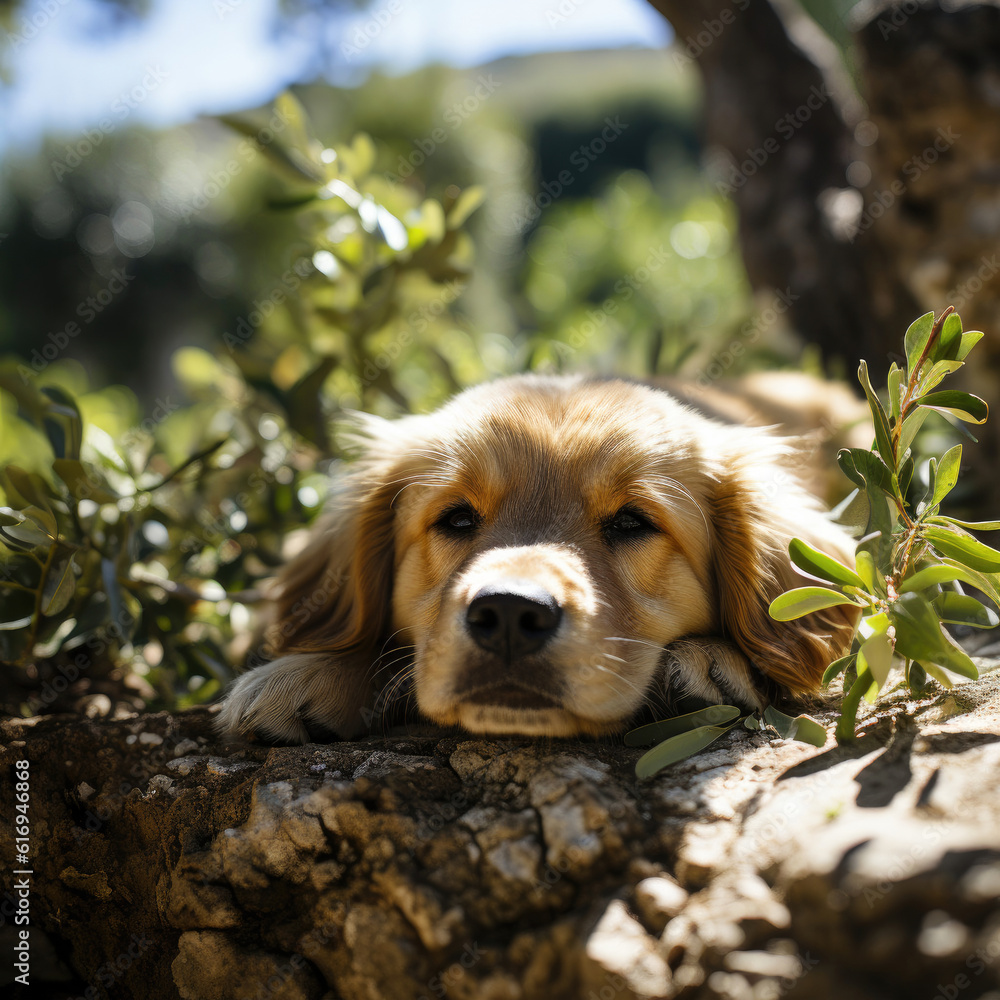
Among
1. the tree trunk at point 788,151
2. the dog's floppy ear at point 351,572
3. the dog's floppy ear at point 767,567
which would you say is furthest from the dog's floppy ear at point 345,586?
the tree trunk at point 788,151

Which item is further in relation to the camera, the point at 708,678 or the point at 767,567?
the point at 767,567

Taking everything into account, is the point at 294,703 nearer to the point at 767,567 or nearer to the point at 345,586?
the point at 345,586

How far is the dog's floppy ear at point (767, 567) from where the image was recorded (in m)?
2.32

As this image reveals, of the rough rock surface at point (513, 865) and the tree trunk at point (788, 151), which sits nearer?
the rough rock surface at point (513, 865)

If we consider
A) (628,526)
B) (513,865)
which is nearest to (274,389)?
(628,526)

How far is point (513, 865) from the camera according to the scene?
1.50 metres

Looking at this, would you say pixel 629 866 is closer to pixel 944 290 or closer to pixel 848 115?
pixel 944 290

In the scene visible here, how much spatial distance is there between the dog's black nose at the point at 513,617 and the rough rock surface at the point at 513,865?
0.79 ft

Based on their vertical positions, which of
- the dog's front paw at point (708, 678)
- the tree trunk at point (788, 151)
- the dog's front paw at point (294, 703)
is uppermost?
the tree trunk at point (788, 151)

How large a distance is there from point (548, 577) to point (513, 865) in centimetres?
72

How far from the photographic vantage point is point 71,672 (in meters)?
2.76

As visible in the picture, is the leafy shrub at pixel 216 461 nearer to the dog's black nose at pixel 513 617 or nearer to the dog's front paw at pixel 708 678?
the dog's black nose at pixel 513 617

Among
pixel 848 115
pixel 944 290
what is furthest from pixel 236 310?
pixel 944 290

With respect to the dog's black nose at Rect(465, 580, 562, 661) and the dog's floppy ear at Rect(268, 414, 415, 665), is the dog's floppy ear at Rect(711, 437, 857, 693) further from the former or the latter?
the dog's floppy ear at Rect(268, 414, 415, 665)
